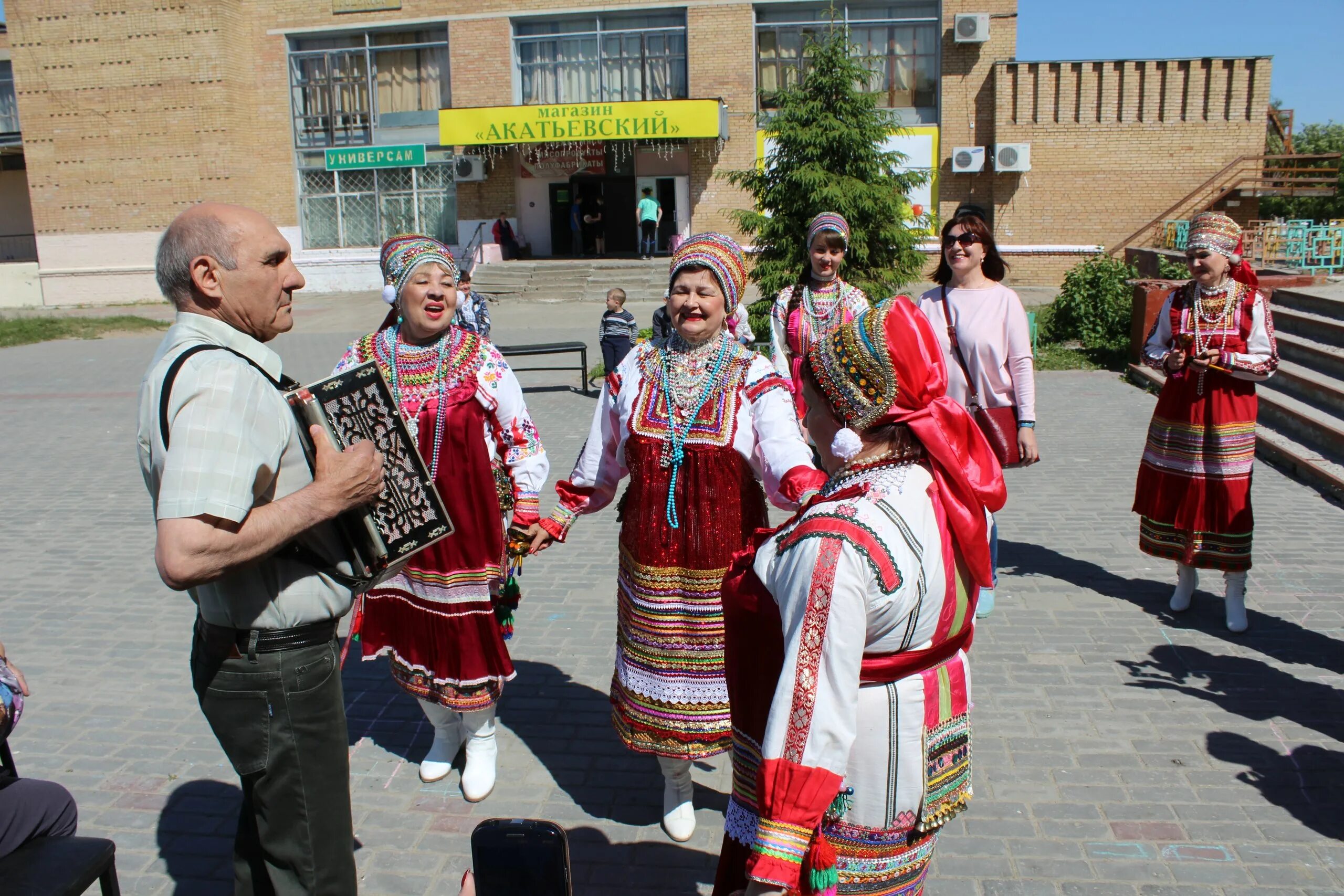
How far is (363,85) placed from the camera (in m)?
29.9

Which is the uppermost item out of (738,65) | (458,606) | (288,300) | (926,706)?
(738,65)

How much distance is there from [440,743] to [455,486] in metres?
1.14

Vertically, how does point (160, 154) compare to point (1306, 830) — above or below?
above

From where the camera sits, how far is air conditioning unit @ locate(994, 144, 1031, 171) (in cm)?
2533

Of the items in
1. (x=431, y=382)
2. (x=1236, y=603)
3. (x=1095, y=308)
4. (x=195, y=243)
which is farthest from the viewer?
(x=1095, y=308)

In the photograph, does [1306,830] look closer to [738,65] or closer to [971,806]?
[971,806]

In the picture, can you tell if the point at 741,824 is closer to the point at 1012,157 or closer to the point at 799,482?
the point at 799,482

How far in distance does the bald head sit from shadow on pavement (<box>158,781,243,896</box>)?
199 centimetres

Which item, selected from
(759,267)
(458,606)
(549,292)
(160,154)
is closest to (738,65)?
(549,292)

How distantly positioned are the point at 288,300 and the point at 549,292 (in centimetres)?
2404

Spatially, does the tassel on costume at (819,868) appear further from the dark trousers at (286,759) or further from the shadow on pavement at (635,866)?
the shadow on pavement at (635,866)

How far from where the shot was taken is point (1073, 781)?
3.89 meters

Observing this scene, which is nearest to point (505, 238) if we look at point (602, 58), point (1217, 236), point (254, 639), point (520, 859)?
point (602, 58)

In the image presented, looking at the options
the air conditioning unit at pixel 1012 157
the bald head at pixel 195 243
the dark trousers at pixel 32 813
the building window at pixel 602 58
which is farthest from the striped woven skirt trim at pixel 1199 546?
the building window at pixel 602 58
